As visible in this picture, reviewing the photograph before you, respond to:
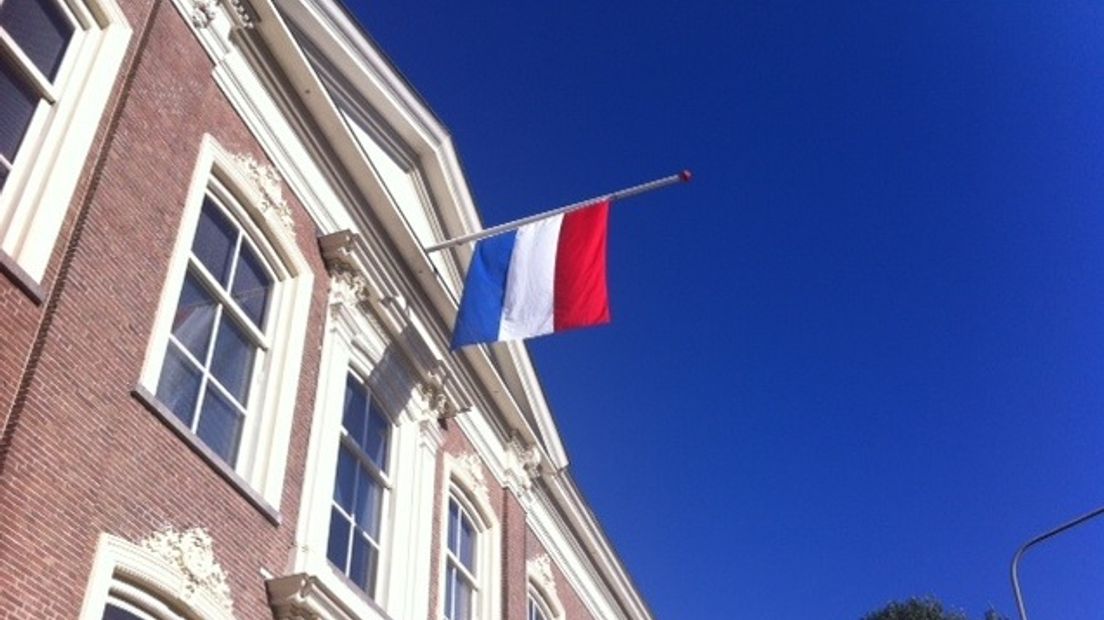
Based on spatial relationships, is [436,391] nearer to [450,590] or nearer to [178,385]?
[450,590]

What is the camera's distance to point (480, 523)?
17.2 metres

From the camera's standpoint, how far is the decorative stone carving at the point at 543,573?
62.5 ft

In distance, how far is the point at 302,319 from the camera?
12.3 metres

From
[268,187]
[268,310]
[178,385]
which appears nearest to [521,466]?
[268,310]

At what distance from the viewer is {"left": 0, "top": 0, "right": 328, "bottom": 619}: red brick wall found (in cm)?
746

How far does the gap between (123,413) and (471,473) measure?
28.0ft

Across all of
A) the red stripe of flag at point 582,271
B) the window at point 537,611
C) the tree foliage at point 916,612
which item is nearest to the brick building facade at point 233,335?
the window at point 537,611

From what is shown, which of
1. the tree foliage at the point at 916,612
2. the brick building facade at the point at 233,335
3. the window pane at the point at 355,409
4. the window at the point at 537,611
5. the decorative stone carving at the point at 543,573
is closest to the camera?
the brick building facade at the point at 233,335

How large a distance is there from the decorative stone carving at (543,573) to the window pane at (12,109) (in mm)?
12068

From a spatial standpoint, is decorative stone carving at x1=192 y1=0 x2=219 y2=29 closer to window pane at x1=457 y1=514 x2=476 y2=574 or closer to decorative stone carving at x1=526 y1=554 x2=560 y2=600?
window pane at x1=457 y1=514 x2=476 y2=574

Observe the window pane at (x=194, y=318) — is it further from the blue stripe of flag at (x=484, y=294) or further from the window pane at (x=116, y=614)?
the blue stripe of flag at (x=484, y=294)

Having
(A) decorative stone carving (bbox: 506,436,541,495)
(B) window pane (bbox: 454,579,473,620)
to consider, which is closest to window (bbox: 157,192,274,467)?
(B) window pane (bbox: 454,579,473,620)

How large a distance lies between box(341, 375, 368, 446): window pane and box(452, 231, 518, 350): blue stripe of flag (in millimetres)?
1342

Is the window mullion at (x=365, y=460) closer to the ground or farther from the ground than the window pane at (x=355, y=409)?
closer to the ground
